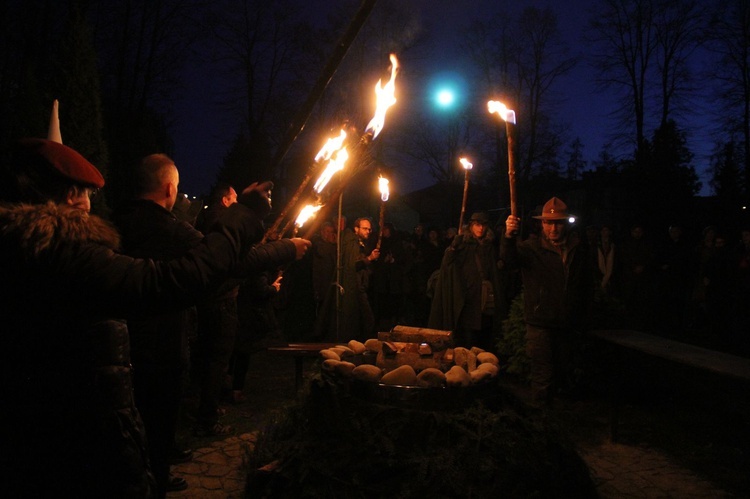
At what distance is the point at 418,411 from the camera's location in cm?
339

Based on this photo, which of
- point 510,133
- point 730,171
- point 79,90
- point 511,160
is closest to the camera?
point 510,133

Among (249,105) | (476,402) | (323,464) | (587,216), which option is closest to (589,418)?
(476,402)

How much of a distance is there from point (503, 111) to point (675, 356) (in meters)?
2.60

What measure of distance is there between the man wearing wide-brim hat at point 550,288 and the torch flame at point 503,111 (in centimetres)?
135

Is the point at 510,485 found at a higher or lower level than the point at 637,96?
lower

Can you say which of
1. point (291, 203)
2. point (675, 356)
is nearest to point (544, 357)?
point (675, 356)

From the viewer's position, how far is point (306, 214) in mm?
3779

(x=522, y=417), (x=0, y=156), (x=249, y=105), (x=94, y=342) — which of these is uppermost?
(x=249, y=105)

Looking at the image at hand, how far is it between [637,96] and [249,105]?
19612 millimetres

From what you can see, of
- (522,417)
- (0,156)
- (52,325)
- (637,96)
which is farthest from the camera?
(637,96)

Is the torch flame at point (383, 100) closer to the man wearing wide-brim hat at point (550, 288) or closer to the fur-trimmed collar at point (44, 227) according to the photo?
the man wearing wide-brim hat at point (550, 288)

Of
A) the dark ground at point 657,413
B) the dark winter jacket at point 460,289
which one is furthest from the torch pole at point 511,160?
the dark winter jacket at point 460,289

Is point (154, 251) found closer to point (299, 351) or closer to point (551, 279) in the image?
point (299, 351)

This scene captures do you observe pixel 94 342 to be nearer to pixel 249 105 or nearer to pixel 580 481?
pixel 580 481
